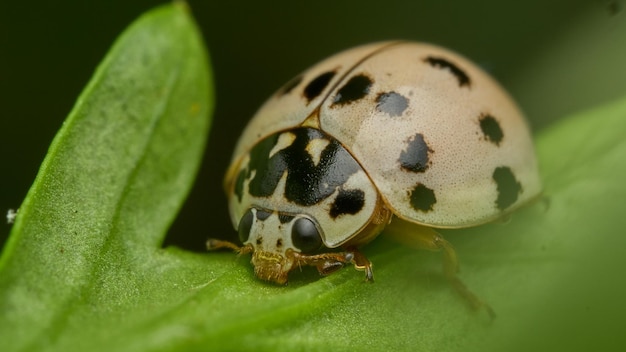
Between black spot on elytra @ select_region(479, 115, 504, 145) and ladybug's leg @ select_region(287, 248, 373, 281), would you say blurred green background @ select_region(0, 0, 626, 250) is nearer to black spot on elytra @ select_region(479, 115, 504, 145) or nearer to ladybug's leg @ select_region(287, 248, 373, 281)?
ladybug's leg @ select_region(287, 248, 373, 281)

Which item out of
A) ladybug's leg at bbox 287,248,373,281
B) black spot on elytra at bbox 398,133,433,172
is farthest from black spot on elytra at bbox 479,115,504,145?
ladybug's leg at bbox 287,248,373,281

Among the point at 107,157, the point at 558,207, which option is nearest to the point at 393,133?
the point at 558,207

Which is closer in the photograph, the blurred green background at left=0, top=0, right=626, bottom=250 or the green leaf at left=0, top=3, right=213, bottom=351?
the green leaf at left=0, top=3, right=213, bottom=351

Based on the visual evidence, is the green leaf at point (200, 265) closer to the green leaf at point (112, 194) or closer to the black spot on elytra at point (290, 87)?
the green leaf at point (112, 194)

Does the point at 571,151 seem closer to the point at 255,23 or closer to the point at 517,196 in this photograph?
the point at 517,196

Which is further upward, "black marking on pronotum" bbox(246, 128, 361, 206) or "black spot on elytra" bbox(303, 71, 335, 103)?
"black spot on elytra" bbox(303, 71, 335, 103)

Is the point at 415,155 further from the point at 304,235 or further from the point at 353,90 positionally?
the point at 304,235

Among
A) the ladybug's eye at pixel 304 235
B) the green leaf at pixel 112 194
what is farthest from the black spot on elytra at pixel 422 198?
the green leaf at pixel 112 194
